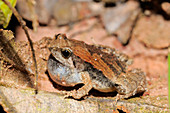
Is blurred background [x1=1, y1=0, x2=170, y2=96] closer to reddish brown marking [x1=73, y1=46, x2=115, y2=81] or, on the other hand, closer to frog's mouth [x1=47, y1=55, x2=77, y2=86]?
reddish brown marking [x1=73, y1=46, x2=115, y2=81]

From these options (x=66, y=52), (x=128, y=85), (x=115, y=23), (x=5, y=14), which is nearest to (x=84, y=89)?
(x=66, y=52)

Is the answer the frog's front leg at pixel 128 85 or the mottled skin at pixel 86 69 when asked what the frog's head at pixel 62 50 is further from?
the frog's front leg at pixel 128 85

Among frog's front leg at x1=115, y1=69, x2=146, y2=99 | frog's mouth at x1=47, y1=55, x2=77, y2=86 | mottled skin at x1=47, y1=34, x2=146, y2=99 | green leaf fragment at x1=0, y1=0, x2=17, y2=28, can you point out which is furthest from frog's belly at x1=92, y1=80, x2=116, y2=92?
green leaf fragment at x1=0, y1=0, x2=17, y2=28

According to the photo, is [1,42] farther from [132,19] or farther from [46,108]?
[132,19]

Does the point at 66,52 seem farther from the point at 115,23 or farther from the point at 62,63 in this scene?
the point at 115,23

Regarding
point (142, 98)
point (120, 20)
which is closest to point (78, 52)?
point (142, 98)

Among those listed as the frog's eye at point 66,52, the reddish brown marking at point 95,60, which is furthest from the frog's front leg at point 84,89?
the frog's eye at point 66,52
